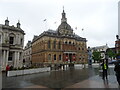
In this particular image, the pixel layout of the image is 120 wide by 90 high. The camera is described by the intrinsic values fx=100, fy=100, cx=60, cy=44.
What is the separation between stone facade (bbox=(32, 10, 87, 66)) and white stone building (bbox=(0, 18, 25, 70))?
1139 centimetres

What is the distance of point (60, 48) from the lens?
4150cm

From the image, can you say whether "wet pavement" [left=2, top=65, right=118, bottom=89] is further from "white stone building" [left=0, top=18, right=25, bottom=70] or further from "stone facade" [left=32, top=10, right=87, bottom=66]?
"stone facade" [left=32, top=10, right=87, bottom=66]

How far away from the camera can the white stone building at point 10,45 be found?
23.5 meters

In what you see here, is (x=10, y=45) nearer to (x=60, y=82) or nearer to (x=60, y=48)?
(x=60, y=82)

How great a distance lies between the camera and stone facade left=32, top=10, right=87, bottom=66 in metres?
38.4

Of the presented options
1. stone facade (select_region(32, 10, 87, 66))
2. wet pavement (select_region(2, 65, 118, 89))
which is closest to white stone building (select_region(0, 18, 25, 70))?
wet pavement (select_region(2, 65, 118, 89))

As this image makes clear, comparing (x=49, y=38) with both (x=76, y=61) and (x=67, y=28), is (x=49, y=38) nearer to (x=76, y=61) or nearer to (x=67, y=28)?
(x=67, y=28)

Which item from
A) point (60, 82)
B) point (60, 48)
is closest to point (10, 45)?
point (60, 82)

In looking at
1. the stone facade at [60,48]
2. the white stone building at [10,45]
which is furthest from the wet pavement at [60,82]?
the stone facade at [60,48]

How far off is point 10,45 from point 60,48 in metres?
20.4

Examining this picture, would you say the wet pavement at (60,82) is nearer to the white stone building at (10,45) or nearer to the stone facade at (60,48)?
the white stone building at (10,45)

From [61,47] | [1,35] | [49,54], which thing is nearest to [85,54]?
[61,47]

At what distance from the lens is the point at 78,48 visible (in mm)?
47938

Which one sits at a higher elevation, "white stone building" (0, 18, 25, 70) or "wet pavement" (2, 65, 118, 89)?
"white stone building" (0, 18, 25, 70)
